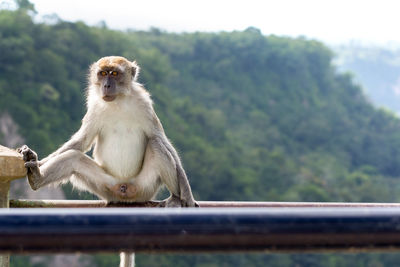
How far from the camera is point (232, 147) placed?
7100 centimetres

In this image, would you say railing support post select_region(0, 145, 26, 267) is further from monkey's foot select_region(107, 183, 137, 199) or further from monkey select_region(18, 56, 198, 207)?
monkey's foot select_region(107, 183, 137, 199)

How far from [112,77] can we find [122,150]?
1.99ft

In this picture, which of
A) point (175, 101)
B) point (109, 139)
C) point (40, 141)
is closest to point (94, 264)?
point (40, 141)

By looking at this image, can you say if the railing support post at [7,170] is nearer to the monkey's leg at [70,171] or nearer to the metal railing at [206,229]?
the monkey's leg at [70,171]

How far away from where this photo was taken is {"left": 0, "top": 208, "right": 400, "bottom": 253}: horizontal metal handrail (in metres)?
1.18

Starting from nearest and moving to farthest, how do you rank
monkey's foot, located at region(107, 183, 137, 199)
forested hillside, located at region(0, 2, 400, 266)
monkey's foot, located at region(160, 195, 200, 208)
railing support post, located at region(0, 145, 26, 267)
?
railing support post, located at region(0, 145, 26, 267), monkey's foot, located at region(160, 195, 200, 208), monkey's foot, located at region(107, 183, 137, 199), forested hillside, located at region(0, 2, 400, 266)

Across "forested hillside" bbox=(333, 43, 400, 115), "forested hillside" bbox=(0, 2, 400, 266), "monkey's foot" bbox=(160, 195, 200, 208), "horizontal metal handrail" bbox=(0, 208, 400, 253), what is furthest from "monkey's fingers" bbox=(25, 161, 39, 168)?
"forested hillside" bbox=(333, 43, 400, 115)

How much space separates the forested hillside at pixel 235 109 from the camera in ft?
178

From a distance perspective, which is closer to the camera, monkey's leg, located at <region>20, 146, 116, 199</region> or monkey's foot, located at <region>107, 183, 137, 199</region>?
monkey's leg, located at <region>20, 146, 116, 199</region>

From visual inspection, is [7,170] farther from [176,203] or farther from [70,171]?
[176,203]

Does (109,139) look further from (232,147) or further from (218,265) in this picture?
(232,147)

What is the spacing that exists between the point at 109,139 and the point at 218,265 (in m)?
48.2

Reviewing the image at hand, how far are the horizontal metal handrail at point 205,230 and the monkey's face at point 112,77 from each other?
408 cm

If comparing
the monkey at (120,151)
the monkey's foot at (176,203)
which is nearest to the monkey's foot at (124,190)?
the monkey at (120,151)
